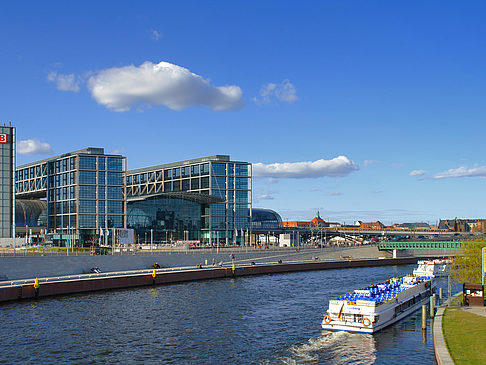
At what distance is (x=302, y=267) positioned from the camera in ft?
409

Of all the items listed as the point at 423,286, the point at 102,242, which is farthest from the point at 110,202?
the point at 423,286

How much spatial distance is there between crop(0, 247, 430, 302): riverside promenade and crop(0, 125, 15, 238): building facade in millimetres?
50454

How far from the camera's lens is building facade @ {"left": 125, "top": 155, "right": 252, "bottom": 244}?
173 m

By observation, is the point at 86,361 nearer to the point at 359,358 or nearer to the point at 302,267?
the point at 359,358

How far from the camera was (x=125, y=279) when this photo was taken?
8294cm

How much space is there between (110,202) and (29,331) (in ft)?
393

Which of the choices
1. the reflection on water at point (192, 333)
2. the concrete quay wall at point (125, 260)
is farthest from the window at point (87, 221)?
the reflection on water at point (192, 333)

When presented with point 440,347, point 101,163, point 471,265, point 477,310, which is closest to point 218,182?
→ point 101,163

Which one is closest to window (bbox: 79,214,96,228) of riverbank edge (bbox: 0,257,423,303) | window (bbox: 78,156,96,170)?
window (bbox: 78,156,96,170)

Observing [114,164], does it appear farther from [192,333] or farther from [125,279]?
[192,333]

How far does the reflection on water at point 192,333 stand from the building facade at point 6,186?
236ft

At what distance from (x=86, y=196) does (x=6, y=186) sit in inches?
1218

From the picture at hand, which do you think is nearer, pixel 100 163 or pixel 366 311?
pixel 366 311

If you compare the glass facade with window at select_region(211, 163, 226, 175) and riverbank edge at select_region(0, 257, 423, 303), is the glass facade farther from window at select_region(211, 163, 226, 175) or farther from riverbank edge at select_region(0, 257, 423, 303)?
riverbank edge at select_region(0, 257, 423, 303)
